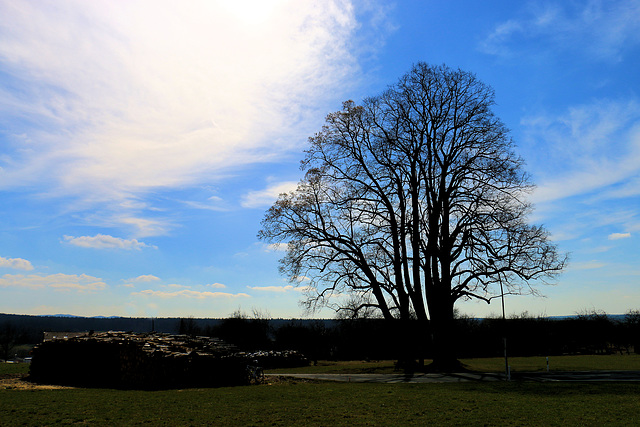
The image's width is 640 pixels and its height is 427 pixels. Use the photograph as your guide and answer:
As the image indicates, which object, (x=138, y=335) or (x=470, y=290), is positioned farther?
(x=470, y=290)

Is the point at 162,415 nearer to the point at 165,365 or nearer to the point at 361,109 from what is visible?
the point at 165,365

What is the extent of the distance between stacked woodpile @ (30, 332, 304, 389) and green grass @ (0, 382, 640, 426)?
159 inches

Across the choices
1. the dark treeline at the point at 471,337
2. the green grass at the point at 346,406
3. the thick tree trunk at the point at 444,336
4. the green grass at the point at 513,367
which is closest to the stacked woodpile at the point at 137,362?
the green grass at the point at 346,406

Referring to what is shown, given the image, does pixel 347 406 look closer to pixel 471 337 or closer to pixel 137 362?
pixel 137 362

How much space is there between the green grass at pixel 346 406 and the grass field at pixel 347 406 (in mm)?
24

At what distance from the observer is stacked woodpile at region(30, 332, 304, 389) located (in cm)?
2250

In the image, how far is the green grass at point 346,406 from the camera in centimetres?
1195

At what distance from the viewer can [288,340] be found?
179ft

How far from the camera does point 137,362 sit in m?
23.0

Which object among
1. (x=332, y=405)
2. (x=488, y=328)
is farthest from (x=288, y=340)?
(x=332, y=405)

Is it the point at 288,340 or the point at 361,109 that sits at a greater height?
the point at 361,109

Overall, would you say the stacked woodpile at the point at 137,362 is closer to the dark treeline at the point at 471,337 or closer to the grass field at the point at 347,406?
the grass field at the point at 347,406

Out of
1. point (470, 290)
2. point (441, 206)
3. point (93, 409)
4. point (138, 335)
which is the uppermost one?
point (441, 206)

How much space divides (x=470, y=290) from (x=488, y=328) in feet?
93.1
